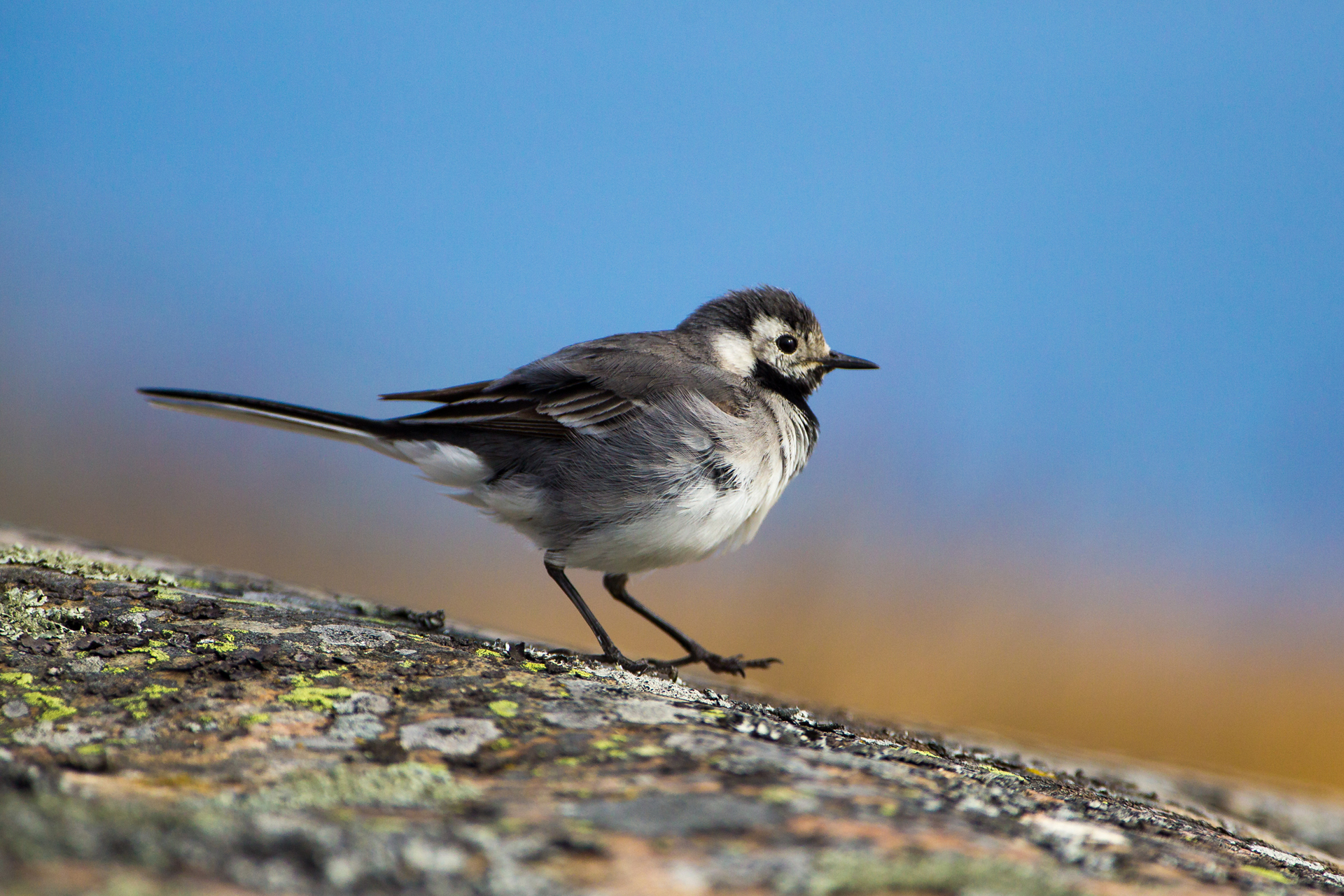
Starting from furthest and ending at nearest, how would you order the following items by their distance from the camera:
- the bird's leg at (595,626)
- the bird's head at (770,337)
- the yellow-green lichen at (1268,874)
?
1. the bird's head at (770,337)
2. the bird's leg at (595,626)
3. the yellow-green lichen at (1268,874)

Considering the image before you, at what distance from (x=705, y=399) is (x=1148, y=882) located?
306 cm

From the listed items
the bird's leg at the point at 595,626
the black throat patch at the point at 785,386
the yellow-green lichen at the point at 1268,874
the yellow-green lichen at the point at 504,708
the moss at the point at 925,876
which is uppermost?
the black throat patch at the point at 785,386

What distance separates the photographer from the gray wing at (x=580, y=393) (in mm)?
4543

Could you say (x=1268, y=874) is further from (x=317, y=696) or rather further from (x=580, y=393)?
(x=580, y=393)

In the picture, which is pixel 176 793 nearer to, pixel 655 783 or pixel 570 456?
pixel 655 783

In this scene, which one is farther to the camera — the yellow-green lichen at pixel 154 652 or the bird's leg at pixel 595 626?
the bird's leg at pixel 595 626

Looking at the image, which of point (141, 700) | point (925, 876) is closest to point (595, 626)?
point (141, 700)

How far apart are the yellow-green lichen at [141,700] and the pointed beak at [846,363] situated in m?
3.93

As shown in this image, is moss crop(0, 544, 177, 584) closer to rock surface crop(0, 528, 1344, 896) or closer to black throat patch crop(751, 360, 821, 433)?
rock surface crop(0, 528, 1344, 896)

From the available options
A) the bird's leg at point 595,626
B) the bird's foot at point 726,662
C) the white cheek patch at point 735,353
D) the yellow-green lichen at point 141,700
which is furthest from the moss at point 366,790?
the white cheek patch at point 735,353

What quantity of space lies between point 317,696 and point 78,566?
1995mm

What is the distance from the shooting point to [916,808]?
190 centimetres

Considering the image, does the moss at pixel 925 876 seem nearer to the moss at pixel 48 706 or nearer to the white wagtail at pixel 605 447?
the moss at pixel 48 706

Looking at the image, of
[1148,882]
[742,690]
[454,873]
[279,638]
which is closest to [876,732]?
[742,690]
